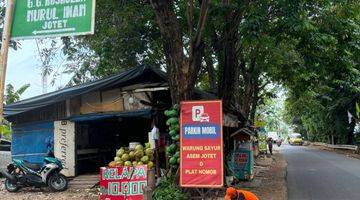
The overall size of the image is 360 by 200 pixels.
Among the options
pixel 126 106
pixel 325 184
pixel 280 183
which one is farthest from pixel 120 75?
pixel 325 184

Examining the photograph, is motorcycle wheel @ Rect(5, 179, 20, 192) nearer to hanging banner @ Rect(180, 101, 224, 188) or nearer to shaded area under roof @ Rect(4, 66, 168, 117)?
shaded area under roof @ Rect(4, 66, 168, 117)

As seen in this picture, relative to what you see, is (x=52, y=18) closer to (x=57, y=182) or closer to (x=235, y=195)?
(x=235, y=195)

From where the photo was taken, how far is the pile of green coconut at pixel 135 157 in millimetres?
12005

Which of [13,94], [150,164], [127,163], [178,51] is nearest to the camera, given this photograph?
[178,51]

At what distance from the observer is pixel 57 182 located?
538 inches

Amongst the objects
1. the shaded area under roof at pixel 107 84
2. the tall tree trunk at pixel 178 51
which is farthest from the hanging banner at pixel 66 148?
the tall tree trunk at pixel 178 51

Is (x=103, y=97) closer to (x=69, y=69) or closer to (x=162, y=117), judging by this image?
(x=162, y=117)

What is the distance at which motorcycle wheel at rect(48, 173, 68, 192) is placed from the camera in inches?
531

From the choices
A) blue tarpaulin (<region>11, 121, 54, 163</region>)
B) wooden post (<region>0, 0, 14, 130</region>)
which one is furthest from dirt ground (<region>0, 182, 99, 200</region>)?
wooden post (<region>0, 0, 14, 130</region>)

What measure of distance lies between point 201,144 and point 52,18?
603cm

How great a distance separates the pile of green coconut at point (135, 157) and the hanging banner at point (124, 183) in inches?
33.7

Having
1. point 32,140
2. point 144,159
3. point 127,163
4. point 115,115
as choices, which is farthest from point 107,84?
point 32,140

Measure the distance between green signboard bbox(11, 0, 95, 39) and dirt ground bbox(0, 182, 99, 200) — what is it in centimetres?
810

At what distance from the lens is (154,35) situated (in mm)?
16578
